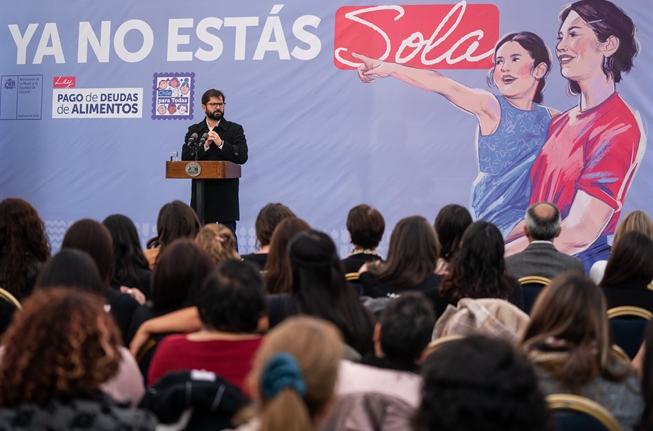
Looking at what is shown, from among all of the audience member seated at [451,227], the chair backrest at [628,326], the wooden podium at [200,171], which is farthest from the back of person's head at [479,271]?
the wooden podium at [200,171]

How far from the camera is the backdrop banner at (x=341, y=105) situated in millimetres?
6641

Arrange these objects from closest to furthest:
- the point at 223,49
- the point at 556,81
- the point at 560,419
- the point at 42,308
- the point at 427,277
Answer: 1. the point at 42,308
2. the point at 560,419
3. the point at 427,277
4. the point at 556,81
5. the point at 223,49

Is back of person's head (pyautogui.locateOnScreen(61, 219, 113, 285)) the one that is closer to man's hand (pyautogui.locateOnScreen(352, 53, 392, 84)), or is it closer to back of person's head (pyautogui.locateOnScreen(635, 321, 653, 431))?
back of person's head (pyautogui.locateOnScreen(635, 321, 653, 431))

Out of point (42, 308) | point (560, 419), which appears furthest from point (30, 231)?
point (560, 419)

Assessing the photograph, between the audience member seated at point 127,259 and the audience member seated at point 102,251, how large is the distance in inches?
8.9

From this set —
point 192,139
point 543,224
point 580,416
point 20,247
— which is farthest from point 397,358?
point 192,139

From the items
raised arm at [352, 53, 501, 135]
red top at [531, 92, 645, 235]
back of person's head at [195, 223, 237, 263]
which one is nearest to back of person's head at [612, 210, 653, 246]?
back of person's head at [195, 223, 237, 263]

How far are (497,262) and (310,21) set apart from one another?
4.48 m

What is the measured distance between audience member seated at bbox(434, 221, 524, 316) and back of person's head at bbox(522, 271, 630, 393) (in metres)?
1.02

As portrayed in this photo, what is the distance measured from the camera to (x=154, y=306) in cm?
273

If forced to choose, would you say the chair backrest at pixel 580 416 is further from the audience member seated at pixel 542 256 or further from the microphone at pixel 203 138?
the microphone at pixel 203 138

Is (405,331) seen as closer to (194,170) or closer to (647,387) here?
(647,387)

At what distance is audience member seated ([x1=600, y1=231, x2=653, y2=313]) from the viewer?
3174mm

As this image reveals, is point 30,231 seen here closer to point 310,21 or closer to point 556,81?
point 310,21
